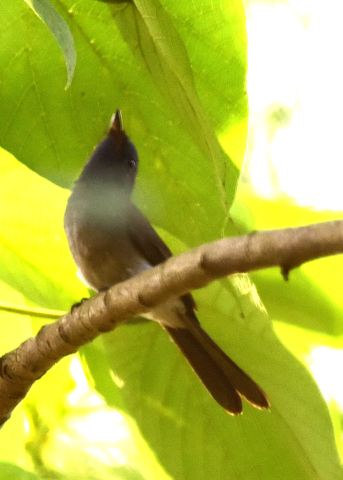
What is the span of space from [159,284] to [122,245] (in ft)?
3.02

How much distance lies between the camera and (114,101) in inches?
40.4

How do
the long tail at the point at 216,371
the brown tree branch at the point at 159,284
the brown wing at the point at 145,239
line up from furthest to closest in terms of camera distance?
the brown wing at the point at 145,239 → the long tail at the point at 216,371 → the brown tree branch at the point at 159,284

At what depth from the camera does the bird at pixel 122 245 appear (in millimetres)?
1294

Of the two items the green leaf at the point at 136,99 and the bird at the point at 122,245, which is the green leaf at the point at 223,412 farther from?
the green leaf at the point at 136,99

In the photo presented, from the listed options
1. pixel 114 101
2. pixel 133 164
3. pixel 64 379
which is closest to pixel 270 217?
pixel 114 101

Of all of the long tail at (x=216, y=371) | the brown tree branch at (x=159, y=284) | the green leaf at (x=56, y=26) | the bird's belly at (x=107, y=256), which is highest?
the green leaf at (x=56, y=26)

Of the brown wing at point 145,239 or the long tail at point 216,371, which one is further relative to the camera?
the brown wing at point 145,239

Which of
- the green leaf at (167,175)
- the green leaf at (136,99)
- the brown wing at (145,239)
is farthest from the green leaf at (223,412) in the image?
the brown wing at (145,239)

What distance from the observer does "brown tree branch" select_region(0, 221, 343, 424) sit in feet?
1.93

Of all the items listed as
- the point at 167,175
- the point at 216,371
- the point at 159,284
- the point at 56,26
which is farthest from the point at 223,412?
the point at 56,26

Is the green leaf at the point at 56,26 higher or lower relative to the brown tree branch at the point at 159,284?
higher

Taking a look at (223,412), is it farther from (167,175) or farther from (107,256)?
(107,256)

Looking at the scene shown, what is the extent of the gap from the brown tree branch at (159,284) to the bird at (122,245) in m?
0.32

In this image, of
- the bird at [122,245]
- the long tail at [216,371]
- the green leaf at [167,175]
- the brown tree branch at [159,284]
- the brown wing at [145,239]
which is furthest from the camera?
the brown wing at [145,239]
